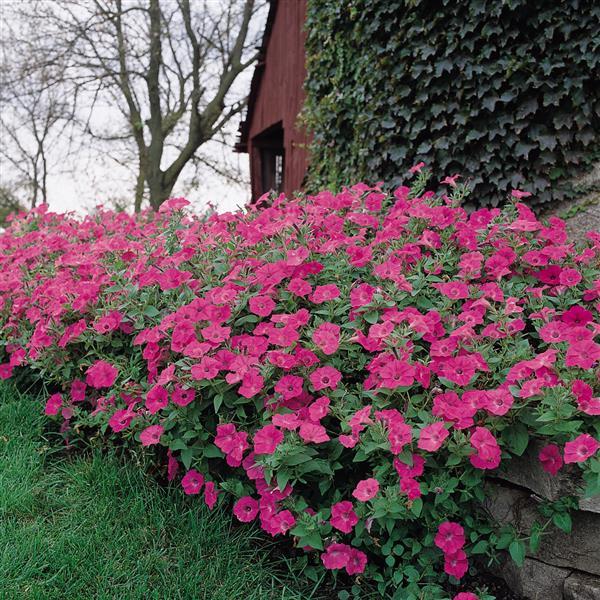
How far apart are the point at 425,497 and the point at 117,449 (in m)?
1.58

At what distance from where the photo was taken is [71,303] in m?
→ 3.14

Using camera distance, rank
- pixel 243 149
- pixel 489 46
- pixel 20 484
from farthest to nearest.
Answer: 1. pixel 243 149
2. pixel 489 46
3. pixel 20 484

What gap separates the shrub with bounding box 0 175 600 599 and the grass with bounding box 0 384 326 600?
0.49ft

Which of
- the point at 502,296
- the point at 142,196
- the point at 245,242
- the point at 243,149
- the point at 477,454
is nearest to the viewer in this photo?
the point at 477,454

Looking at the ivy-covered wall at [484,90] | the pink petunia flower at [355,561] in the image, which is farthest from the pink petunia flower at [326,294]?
the ivy-covered wall at [484,90]

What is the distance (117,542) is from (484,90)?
12.7ft

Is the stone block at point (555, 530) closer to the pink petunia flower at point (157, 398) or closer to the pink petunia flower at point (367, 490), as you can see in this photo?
the pink petunia flower at point (367, 490)

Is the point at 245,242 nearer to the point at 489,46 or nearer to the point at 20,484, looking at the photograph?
the point at 20,484

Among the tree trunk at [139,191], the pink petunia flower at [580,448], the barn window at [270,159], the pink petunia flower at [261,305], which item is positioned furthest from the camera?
the tree trunk at [139,191]

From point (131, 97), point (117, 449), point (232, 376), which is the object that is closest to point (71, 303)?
point (117, 449)

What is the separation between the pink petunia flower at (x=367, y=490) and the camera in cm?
199

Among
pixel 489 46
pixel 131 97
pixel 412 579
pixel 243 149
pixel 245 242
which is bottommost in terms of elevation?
pixel 412 579

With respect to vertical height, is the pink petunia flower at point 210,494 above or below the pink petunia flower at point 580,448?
below

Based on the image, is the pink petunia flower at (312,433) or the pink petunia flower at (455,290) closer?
the pink petunia flower at (312,433)
